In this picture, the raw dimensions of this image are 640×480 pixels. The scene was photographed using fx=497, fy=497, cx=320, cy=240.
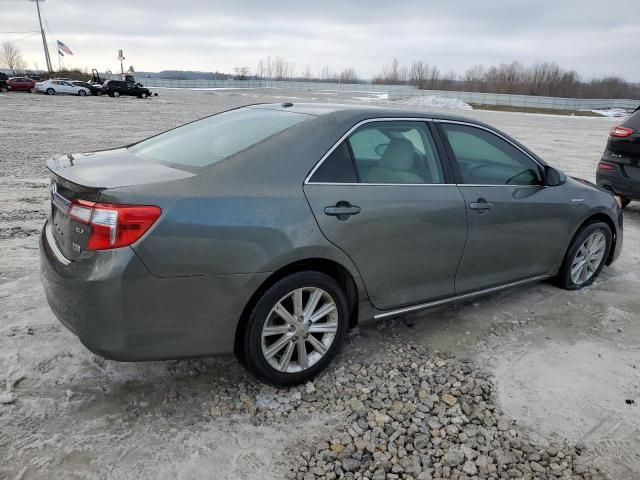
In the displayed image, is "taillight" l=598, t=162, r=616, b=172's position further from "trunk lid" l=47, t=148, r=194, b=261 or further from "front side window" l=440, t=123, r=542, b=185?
"trunk lid" l=47, t=148, r=194, b=261

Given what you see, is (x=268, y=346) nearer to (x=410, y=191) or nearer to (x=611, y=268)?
(x=410, y=191)

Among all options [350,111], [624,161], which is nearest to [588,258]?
[350,111]

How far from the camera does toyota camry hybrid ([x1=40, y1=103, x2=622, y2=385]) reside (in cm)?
239

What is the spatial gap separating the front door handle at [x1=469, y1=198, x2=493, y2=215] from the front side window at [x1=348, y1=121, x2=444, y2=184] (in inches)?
11.9

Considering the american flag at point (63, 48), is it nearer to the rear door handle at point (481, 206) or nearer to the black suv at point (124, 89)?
the black suv at point (124, 89)

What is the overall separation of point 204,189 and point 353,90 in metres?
82.8

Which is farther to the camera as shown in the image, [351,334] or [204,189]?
[351,334]

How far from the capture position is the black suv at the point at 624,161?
22.1ft

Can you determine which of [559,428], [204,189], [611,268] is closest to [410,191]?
[204,189]

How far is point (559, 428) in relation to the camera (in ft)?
9.02

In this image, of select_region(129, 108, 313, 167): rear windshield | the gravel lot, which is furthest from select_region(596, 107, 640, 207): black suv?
select_region(129, 108, 313, 167): rear windshield

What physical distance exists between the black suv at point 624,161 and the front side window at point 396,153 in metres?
4.78

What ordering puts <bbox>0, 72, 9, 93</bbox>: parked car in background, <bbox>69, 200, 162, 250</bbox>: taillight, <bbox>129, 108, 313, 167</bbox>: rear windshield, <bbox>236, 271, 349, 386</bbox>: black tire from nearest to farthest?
<bbox>69, 200, 162, 250</bbox>: taillight
<bbox>236, 271, 349, 386</bbox>: black tire
<bbox>129, 108, 313, 167</bbox>: rear windshield
<bbox>0, 72, 9, 93</bbox>: parked car in background

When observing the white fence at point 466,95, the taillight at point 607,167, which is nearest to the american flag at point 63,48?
the white fence at point 466,95
